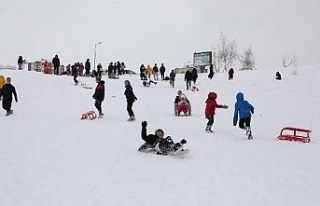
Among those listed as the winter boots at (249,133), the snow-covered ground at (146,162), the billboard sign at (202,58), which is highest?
the billboard sign at (202,58)

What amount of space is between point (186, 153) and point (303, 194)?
382 centimetres

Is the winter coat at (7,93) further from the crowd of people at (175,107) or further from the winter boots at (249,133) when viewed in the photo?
the winter boots at (249,133)

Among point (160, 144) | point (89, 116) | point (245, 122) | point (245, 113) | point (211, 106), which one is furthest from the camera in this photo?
point (89, 116)

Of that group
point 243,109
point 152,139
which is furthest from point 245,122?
point 152,139

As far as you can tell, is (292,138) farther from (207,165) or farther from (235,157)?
(207,165)

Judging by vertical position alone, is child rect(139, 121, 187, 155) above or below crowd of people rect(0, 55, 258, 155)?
below

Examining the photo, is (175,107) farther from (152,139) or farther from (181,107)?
(152,139)

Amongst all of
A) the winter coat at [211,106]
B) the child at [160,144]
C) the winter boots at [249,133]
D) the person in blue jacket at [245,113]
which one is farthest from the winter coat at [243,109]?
the child at [160,144]

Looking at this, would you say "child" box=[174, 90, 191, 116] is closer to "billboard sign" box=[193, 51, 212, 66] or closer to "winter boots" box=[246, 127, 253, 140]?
"winter boots" box=[246, 127, 253, 140]

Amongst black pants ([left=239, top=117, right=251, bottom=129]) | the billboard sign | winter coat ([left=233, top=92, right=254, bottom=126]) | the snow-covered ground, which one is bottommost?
the snow-covered ground

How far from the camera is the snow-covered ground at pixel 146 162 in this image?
7086 mm

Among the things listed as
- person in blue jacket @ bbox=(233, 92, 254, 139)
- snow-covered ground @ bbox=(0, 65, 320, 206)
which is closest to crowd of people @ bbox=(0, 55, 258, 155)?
person in blue jacket @ bbox=(233, 92, 254, 139)

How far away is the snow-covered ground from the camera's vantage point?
279 inches

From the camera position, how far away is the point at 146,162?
392 inches
